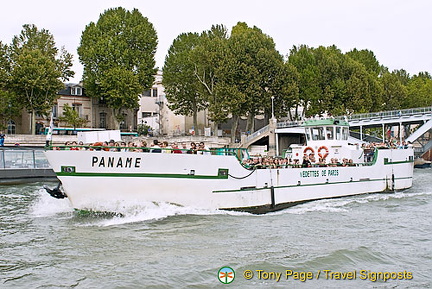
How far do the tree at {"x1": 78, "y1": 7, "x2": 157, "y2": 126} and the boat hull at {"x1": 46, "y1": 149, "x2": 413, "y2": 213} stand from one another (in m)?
38.5

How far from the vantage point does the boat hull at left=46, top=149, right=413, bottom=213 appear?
690 inches

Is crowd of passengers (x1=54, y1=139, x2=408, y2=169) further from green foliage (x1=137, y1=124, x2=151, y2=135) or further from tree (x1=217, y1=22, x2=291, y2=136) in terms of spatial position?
green foliage (x1=137, y1=124, x2=151, y2=135)

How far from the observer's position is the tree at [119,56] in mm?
57969

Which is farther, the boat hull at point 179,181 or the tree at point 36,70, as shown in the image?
the tree at point 36,70

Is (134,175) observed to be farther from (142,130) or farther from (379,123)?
(142,130)

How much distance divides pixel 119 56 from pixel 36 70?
32.7ft

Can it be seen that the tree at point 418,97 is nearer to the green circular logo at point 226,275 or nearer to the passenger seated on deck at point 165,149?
the passenger seated on deck at point 165,149

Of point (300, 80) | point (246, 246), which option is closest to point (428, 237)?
point (246, 246)

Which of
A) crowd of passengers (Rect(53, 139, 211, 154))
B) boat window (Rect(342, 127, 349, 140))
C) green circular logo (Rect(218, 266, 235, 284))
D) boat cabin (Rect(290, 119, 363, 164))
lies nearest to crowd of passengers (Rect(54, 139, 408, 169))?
crowd of passengers (Rect(53, 139, 211, 154))

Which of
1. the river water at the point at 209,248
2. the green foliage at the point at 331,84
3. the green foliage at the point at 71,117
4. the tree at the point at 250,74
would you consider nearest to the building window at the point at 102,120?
the green foliage at the point at 71,117

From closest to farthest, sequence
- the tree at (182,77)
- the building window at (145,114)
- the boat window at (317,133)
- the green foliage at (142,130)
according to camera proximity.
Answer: the boat window at (317,133)
the tree at (182,77)
the green foliage at (142,130)
the building window at (145,114)

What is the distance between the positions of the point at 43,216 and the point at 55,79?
41119 mm

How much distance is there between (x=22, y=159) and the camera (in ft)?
119

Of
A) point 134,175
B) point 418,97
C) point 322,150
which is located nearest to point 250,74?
point 322,150
